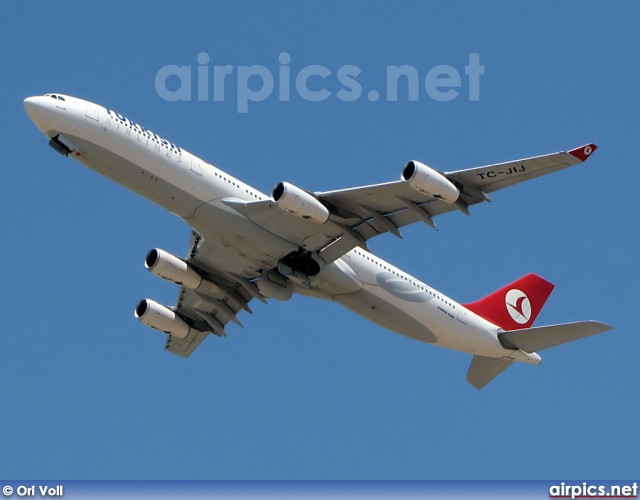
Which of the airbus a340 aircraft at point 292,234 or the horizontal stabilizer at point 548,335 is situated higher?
the airbus a340 aircraft at point 292,234

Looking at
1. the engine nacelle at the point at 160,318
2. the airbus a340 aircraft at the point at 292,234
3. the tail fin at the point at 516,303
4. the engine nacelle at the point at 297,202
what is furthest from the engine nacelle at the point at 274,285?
the tail fin at the point at 516,303

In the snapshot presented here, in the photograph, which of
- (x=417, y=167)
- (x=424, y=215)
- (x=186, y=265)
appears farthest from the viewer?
(x=186, y=265)

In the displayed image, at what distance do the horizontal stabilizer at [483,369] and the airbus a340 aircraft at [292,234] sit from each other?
68 millimetres

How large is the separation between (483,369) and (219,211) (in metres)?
16.8

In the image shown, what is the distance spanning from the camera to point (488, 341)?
50.4 m

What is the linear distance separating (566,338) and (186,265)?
16993 millimetres

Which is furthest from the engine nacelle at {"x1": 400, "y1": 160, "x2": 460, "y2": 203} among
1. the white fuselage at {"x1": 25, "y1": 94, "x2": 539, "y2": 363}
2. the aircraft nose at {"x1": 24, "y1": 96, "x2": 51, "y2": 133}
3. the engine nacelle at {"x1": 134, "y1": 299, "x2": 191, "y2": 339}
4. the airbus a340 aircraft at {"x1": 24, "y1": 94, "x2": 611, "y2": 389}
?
the engine nacelle at {"x1": 134, "y1": 299, "x2": 191, "y2": 339}

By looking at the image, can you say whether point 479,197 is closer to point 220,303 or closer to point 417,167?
point 417,167

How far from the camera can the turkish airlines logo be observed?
5272cm

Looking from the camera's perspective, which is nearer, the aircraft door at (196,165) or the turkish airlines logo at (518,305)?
the aircraft door at (196,165)

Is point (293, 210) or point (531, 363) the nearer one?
point (293, 210)

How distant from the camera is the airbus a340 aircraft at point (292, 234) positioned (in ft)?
136

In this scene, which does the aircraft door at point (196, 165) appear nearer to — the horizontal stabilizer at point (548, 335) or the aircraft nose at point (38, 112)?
the aircraft nose at point (38, 112)

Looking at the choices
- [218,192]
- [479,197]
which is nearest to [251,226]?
[218,192]
